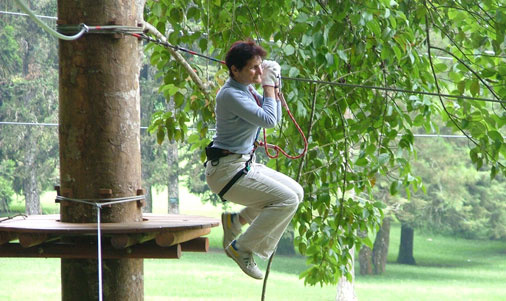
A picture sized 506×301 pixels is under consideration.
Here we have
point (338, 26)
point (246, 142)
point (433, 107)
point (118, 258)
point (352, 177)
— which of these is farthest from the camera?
point (352, 177)

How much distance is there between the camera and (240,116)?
264 cm

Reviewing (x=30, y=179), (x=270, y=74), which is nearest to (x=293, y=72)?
(x=270, y=74)

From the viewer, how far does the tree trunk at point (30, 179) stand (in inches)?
659

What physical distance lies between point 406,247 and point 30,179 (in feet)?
34.2

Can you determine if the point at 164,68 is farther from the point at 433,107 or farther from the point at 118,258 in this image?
the point at 118,258

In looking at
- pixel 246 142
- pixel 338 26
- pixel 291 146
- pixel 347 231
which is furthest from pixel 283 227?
pixel 347 231

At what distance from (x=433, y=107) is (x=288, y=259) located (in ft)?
54.0

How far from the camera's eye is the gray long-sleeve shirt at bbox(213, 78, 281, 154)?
2605mm

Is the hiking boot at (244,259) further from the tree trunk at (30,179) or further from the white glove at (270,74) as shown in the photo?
the tree trunk at (30,179)

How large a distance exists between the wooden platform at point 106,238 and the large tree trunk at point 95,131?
139 millimetres

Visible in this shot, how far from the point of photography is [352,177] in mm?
4250

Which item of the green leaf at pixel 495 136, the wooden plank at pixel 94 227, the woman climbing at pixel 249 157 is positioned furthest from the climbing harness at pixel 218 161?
the green leaf at pixel 495 136

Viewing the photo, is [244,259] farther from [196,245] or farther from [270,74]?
[270,74]

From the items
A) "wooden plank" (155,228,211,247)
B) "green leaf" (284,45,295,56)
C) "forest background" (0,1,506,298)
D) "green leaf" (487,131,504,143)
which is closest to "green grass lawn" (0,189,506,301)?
"forest background" (0,1,506,298)
